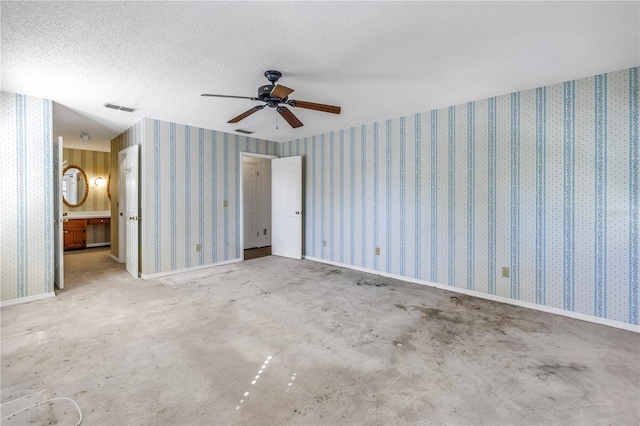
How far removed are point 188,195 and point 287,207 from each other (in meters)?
1.84

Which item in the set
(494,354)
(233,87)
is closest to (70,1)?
(233,87)

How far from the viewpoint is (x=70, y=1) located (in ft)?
5.87

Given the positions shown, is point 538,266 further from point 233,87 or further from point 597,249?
point 233,87

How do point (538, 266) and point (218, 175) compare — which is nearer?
point (538, 266)

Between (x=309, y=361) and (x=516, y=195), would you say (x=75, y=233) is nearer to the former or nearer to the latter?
(x=309, y=361)

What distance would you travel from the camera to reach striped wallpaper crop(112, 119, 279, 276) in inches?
170

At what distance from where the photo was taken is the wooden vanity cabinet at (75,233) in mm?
6449

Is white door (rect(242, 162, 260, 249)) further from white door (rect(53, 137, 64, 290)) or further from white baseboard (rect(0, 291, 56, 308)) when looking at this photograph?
white baseboard (rect(0, 291, 56, 308))

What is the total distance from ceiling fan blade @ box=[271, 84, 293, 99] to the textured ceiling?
0.25 metres

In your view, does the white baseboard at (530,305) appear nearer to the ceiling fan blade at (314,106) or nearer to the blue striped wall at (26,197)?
the ceiling fan blade at (314,106)

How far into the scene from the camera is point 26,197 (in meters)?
3.38

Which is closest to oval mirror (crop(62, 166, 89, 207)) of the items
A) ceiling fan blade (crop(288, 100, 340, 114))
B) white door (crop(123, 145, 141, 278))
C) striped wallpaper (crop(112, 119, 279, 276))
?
striped wallpaper (crop(112, 119, 279, 276))

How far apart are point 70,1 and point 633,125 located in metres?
4.52

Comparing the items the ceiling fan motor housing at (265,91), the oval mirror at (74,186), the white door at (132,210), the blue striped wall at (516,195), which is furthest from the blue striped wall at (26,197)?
the blue striped wall at (516,195)
